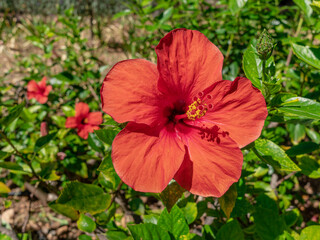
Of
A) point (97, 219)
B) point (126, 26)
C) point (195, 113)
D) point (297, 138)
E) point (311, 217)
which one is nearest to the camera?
point (195, 113)

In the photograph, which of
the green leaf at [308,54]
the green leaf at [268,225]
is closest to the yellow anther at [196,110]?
the green leaf at [308,54]

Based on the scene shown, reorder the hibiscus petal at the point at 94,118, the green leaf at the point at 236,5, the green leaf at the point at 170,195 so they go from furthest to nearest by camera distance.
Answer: the hibiscus petal at the point at 94,118 → the green leaf at the point at 236,5 → the green leaf at the point at 170,195

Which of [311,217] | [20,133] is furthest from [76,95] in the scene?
[311,217]

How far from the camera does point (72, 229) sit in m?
2.48

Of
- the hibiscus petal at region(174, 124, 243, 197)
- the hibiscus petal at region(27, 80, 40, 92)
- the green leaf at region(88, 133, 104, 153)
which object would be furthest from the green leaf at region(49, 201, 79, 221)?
the hibiscus petal at region(27, 80, 40, 92)

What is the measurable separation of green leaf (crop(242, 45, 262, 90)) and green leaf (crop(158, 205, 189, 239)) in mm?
651

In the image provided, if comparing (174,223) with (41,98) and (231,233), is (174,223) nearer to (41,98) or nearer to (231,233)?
(231,233)

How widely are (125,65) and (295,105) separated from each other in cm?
69

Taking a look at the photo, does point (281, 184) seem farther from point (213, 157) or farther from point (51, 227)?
point (51, 227)

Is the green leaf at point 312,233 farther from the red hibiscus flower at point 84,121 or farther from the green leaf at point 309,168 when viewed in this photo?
the red hibiscus flower at point 84,121

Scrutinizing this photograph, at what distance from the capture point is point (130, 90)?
0.98m

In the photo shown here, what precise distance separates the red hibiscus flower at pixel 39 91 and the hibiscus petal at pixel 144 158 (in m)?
1.92

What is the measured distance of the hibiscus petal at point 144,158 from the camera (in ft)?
3.04

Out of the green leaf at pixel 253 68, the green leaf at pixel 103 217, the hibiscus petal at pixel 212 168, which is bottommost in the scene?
the green leaf at pixel 103 217
